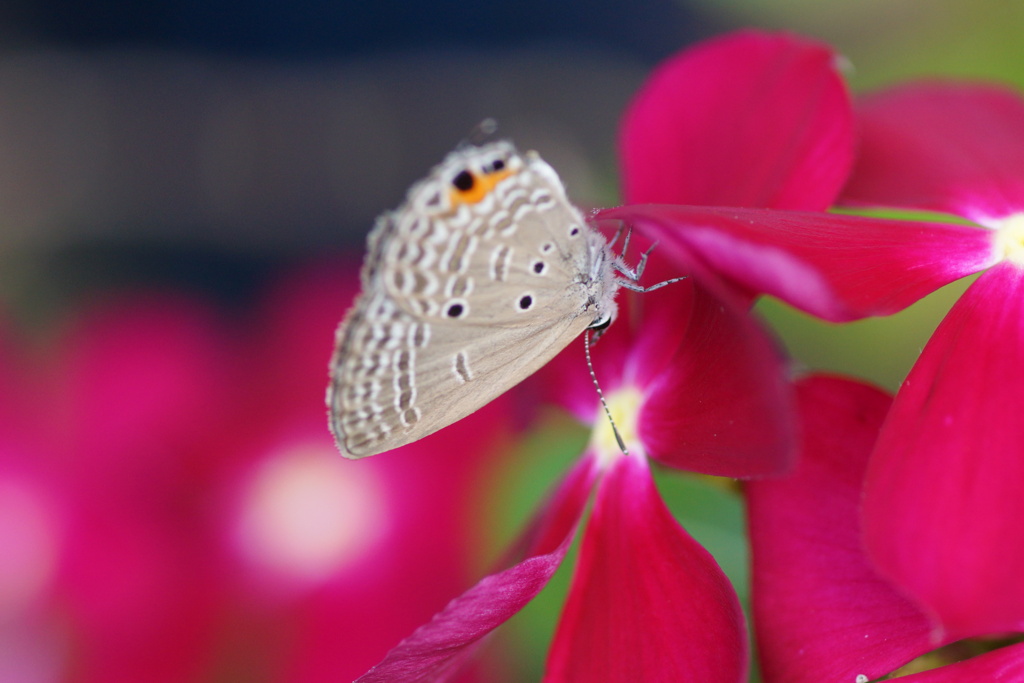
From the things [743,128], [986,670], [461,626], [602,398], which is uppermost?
[743,128]

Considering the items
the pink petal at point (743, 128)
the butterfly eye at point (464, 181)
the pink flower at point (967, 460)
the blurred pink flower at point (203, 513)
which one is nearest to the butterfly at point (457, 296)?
the butterfly eye at point (464, 181)

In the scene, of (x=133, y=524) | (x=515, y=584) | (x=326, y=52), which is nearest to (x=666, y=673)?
(x=515, y=584)

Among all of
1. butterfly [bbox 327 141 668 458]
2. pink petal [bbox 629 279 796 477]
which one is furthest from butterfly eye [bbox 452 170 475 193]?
pink petal [bbox 629 279 796 477]

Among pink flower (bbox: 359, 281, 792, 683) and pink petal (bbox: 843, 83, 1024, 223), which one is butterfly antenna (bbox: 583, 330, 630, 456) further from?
pink petal (bbox: 843, 83, 1024, 223)

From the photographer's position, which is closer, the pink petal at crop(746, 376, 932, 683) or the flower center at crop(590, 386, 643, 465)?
the pink petal at crop(746, 376, 932, 683)

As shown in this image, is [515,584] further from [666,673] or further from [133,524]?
[133,524]

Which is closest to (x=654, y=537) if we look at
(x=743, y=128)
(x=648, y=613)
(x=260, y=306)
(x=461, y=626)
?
(x=648, y=613)

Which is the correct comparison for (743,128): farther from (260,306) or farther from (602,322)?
(260,306)

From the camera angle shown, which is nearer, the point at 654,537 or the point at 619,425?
the point at 654,537
